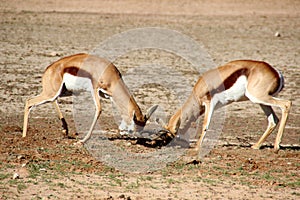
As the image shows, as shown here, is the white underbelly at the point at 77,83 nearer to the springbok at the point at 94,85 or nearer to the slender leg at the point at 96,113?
the springbok at the point at 94,85

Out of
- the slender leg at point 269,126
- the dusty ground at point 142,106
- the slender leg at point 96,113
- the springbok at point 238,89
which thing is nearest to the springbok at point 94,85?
the slender leg at point 96,113

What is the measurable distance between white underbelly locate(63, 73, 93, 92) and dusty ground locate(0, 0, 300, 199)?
0.92 meters

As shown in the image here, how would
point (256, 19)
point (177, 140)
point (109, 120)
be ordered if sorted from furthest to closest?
point (256, 19) → point (109, 120) → point (177, 140)

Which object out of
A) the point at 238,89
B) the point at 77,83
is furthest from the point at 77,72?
the point at 238,89

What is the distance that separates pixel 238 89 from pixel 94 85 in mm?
2424

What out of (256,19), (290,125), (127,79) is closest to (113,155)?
(290,125)

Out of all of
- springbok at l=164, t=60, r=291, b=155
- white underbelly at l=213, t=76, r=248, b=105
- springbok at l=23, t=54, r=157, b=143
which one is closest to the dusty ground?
springbok at l=23, t=54, r=157, b=143

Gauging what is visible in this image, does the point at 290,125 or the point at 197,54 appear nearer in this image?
the point at 290,125

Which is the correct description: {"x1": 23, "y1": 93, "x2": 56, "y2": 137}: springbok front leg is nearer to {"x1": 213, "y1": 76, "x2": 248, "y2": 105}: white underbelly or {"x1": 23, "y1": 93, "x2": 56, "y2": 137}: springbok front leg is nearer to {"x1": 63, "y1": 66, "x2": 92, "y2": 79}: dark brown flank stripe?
{"x1": 63, "y1": 66, "x2": 92, "y2": 79}: dark brown flank stripe

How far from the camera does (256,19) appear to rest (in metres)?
27.7

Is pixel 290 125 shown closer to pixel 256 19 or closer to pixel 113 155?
pixel 113 155

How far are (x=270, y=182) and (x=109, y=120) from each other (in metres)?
4.95

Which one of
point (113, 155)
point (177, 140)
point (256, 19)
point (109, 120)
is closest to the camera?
point (113, 155)

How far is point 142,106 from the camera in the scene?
13.7 metres
